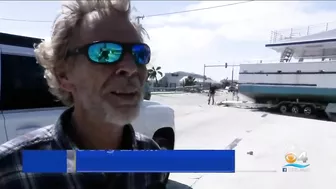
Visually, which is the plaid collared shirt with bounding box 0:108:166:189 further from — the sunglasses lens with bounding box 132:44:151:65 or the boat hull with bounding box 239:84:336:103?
the boat hull with bounding box 239:84:336:103

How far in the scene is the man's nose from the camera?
4.02 ft

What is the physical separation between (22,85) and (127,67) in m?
2.31

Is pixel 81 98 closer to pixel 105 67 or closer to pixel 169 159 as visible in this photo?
pixel 105 67

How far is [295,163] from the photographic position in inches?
221

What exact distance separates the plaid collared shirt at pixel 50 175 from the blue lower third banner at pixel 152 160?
15.8 inches

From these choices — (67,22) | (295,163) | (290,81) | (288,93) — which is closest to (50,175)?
(67,22)

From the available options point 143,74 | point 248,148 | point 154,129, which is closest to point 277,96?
point 248,148

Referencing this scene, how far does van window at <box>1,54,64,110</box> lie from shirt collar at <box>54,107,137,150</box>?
1.86 meters

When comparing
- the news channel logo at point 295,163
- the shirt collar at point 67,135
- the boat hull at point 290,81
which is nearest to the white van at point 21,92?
the shirt collar at point 67,135

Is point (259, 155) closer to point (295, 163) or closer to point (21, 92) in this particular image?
point (295, 163)

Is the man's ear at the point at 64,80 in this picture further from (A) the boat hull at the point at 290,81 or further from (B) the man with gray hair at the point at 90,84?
(A) the boat hull at the point at 290,81

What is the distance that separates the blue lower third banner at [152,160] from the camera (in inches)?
31.8

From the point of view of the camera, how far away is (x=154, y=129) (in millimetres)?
4738

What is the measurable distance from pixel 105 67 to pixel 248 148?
7055 millimetres
